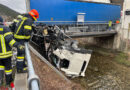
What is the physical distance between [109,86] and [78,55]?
2.33 meters

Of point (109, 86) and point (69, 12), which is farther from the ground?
point (69, 12)

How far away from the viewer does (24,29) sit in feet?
10.0

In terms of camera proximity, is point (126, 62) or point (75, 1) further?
point (75, 1)

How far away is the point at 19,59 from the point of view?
122 inches

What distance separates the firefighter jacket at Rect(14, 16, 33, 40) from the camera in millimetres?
3037

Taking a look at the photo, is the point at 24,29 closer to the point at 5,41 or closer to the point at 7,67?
the point at 5,41

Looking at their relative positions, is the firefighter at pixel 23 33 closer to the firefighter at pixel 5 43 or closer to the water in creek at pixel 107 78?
the firefighter at pixel 5 43

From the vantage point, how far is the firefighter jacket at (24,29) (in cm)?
304

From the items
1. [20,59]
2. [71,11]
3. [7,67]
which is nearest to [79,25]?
[71,11]

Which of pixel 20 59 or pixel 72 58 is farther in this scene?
pixel 72 58

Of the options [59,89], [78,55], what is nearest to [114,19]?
[78,55]

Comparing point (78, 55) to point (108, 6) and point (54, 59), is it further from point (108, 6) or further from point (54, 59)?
point (108, 6)

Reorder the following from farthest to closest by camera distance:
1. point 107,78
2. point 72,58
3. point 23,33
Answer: point 107,78
point 72,58
point 23,33

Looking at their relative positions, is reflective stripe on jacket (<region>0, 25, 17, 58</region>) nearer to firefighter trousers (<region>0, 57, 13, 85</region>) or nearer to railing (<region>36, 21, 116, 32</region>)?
firefighter trousers (<region>0, 57, 13, 85</region>)
